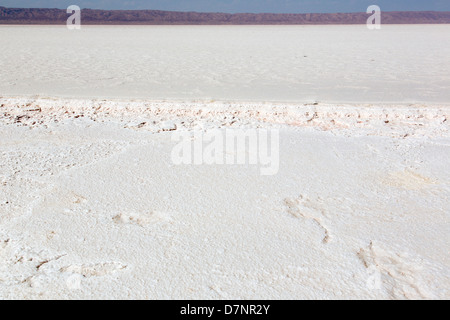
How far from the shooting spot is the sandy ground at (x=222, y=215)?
1479 mm

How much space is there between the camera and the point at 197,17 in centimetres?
3166

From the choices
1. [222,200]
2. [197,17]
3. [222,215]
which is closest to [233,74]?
[222,200]

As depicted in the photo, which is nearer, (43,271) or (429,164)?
(43,271)

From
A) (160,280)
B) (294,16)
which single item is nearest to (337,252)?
(160,280)

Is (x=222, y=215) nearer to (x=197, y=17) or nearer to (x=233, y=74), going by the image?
(x=233, y=74)

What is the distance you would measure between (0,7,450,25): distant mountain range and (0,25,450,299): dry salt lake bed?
2565cm

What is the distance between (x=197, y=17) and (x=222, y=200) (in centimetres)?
3165

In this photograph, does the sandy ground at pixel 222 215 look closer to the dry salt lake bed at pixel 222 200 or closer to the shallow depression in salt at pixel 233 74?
the dry salt lake bed at pixel 222 200

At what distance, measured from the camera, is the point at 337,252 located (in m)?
1.64

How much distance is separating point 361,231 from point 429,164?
0.93 meters

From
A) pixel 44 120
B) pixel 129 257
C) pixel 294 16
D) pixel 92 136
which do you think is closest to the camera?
pixel 129 257

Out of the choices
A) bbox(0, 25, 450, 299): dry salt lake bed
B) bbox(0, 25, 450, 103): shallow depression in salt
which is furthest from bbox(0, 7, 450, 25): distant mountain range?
bbox(0, 25, 450, 299): dry salt lake bed

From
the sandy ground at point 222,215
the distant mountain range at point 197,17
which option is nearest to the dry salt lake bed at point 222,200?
the sandy ground at point 222,215
